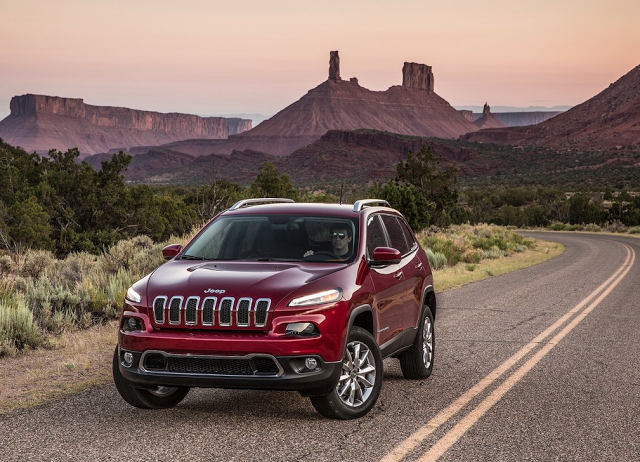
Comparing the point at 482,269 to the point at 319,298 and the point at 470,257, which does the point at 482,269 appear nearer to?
the point at 470,257

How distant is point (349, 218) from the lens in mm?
7117

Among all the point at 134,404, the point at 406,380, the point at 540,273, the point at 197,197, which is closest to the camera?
the point at 134,404

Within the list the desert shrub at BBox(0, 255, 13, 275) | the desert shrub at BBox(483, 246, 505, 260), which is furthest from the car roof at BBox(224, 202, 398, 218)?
the desert shrub at BBox(483, 246, 505, 260)

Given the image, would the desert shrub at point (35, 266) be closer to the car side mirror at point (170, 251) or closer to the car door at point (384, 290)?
the car side mirror at point (170, 251)

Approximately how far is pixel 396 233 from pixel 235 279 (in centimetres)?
A: 253

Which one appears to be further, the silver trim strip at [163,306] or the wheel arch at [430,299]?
the wheel arch at [430,299]

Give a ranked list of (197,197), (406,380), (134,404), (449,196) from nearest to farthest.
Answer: (134,404) → (406,380) → (197,197) → (449,196)

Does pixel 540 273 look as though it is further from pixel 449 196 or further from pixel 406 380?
pixel 449 196

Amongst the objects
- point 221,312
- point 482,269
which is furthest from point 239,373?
point 482,269

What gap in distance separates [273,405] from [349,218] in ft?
5.80

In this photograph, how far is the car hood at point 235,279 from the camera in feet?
18.7

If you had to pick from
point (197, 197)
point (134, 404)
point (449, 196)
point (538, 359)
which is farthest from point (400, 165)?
point (134, 404)

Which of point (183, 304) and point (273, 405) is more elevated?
point (183, 304)

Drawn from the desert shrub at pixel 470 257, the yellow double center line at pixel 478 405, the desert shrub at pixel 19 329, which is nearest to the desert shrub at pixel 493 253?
the desert shrub at pixel 470 257
